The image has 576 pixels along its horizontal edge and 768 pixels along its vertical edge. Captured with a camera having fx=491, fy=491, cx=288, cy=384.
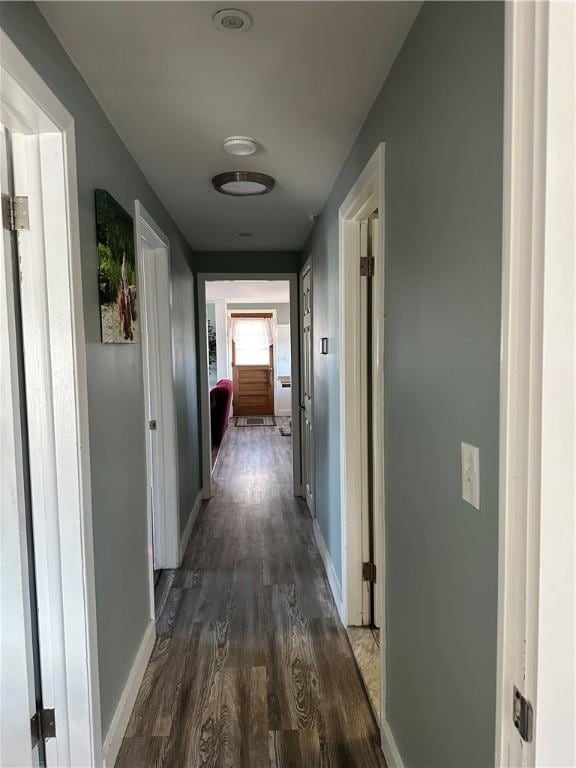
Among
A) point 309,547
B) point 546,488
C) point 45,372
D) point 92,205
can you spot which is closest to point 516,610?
point 546,488

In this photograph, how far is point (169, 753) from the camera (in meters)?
1.74

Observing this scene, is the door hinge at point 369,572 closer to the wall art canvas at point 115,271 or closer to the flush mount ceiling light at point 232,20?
the wall art canvas at point 115,271

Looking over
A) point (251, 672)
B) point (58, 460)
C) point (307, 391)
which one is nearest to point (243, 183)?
point (58, 460)

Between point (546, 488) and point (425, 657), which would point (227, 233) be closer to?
point (425, 657)

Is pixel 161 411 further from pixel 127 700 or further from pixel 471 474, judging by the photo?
pixel 471 474

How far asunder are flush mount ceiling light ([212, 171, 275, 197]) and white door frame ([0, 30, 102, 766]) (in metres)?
1.08

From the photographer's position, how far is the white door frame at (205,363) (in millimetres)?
4512

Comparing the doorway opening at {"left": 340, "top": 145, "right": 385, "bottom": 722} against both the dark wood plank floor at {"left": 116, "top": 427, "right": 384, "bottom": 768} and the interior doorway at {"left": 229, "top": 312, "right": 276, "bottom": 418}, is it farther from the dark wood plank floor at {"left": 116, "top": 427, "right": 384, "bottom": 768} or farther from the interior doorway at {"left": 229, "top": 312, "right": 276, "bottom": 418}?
the interior doorway at {"left": 229, "top": 312, "right": 276, "bottom": 418}

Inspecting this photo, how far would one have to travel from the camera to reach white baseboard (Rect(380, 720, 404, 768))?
1567 mm

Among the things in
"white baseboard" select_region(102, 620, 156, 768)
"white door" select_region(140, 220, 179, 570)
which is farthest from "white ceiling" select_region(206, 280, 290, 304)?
"white baseboard" select_region(102, 620, 156, 768)

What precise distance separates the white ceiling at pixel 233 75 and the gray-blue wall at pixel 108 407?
0.09m

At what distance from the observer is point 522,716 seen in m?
0.66

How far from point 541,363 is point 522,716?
474 mm

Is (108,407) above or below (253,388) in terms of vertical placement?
above
